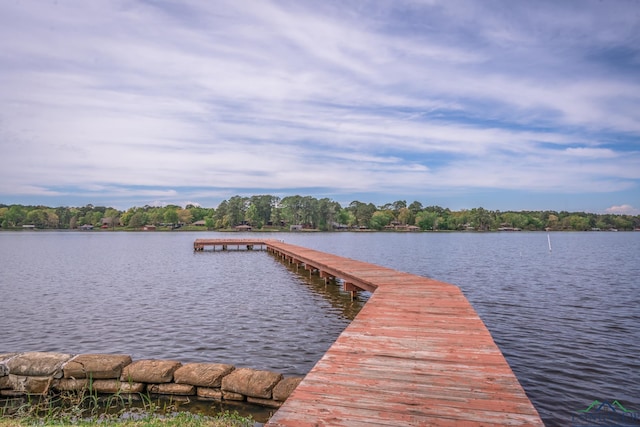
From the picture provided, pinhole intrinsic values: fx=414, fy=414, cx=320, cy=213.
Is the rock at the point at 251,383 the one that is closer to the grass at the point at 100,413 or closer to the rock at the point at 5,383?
the grass at the point at 100,413

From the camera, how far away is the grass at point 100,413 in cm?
604

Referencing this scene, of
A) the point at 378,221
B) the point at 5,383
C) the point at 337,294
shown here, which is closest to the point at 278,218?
the point at 378,221

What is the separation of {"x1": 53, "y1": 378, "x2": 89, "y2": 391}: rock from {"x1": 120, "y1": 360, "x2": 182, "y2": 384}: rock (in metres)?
0.68

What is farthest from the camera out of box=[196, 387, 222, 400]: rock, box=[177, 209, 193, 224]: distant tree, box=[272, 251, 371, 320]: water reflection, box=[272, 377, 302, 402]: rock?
box=[177, 209, 193, 224]: distant tree

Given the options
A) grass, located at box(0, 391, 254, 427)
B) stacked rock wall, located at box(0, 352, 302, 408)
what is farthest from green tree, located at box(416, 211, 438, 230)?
grass, located at box(0, 391, 254, 427)

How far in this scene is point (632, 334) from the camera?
40.3 feet

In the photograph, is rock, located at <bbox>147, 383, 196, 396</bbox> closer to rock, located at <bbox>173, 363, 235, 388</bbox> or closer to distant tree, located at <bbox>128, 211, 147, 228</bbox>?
rock, located at <bbox>173, 363, 235, 388</bbox>

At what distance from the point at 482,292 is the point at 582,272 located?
14877mm

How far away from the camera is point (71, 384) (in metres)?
7.59

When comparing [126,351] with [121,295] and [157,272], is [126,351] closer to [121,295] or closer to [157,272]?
[121,295]

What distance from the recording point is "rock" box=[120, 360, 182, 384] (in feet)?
24.6

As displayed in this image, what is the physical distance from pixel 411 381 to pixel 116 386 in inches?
218

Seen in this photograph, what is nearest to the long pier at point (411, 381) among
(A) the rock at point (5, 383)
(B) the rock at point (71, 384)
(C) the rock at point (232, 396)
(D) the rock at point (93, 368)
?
(C) the rock at point (232, 396)

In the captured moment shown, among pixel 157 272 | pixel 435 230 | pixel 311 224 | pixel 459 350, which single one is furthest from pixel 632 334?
pixel 435 230
